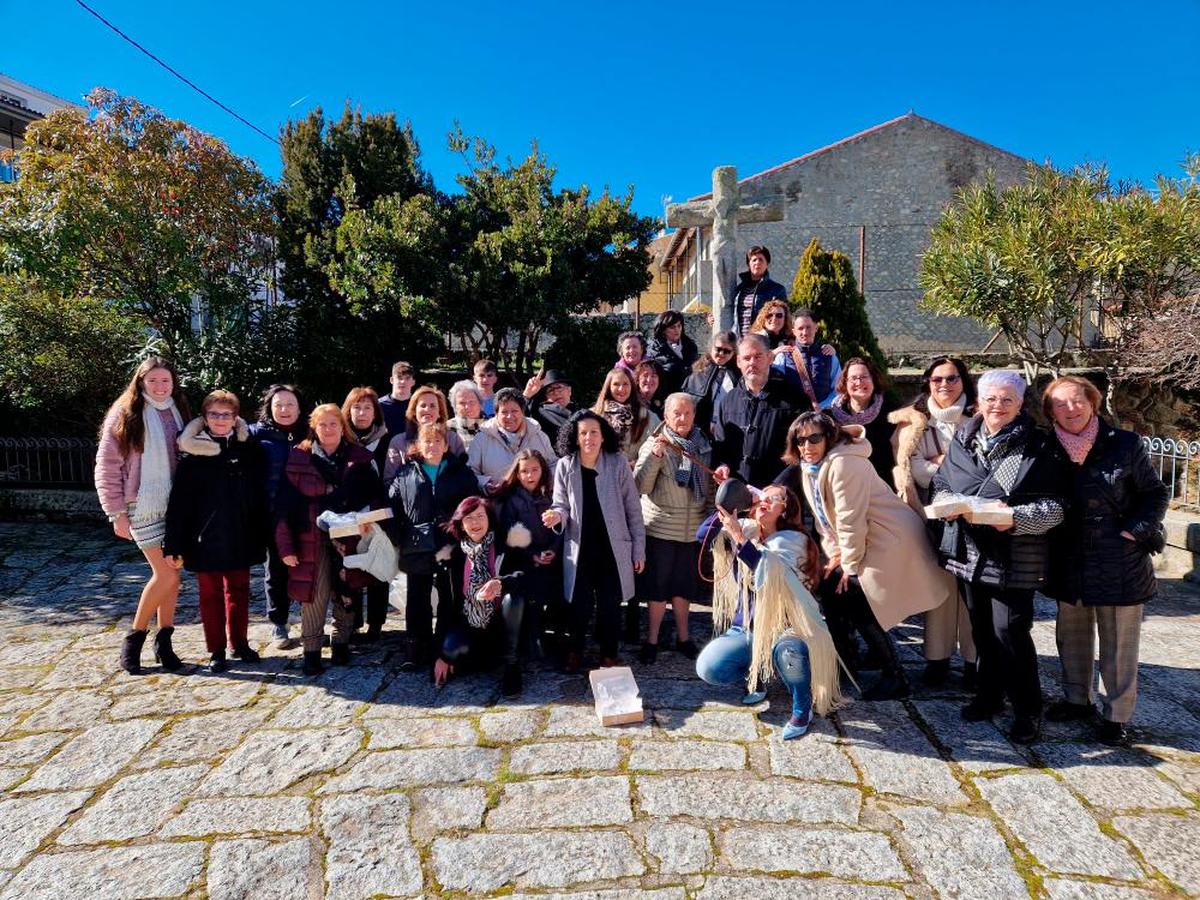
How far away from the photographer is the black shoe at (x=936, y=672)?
425cm

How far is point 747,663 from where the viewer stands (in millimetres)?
3939

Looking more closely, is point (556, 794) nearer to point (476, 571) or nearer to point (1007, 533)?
point (476, 571)

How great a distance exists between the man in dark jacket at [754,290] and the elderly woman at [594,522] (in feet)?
9.50

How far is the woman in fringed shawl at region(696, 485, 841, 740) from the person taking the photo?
3.73 m

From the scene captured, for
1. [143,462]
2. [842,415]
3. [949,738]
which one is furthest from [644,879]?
[143,462]

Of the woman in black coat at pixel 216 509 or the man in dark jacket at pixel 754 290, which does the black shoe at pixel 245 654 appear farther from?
the man in dark jacket at pixel 754 290

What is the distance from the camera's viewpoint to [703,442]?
472cm

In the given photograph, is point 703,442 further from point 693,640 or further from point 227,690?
point 227,690

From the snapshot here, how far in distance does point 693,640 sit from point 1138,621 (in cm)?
244

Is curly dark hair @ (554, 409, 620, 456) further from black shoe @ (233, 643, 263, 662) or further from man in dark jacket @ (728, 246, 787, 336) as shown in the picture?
man in dark jacket @ (728, 246, 787, 336)

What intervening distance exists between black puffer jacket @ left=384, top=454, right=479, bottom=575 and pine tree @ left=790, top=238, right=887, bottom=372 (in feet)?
19.3

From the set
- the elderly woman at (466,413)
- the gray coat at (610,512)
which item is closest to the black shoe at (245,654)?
the elderly woman at (466,413)

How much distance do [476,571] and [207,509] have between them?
64.7 inches

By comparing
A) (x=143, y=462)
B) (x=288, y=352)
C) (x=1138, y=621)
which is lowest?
A: (x=1138, y=621)
